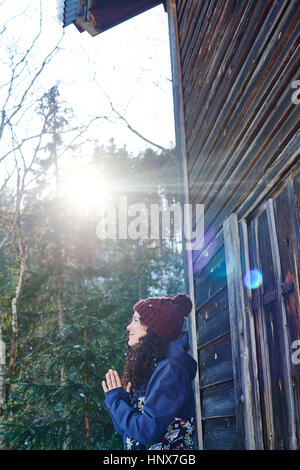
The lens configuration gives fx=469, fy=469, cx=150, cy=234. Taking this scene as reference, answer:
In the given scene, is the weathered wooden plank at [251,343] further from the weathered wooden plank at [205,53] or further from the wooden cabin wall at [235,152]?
the weathered wooden plank at [205,53]

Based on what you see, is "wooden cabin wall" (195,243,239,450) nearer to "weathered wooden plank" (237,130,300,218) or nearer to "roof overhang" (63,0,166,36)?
"weathered wooden plank" (237,130,300,218)

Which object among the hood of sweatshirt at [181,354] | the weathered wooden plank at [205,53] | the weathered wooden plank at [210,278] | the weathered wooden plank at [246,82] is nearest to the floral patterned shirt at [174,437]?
the hood of sweatshirt at [181,354]

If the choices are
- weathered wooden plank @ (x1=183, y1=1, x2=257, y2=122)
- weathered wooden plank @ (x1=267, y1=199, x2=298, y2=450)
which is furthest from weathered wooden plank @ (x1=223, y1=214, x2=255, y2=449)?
weathered wooden plank @ (x1=183, y1=1, x2=257, y2=122)

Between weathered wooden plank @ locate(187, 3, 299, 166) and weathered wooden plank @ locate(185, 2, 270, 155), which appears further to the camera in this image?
weathered wooden plank @ locate(185, 2, 270, 155)

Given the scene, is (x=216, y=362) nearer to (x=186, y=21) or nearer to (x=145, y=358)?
(x=145, y=358)

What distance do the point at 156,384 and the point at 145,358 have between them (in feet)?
0.82

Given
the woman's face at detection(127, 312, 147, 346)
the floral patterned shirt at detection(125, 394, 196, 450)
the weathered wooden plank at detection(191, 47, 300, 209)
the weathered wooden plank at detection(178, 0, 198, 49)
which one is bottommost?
the floral patterned shirt at detection(125, 394, 196, 450)

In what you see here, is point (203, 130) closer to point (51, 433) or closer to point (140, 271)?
point (51, 433)

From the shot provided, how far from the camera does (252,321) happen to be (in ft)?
9.02

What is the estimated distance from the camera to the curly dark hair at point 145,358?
2.87m

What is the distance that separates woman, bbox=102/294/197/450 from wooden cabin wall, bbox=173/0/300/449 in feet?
1.24

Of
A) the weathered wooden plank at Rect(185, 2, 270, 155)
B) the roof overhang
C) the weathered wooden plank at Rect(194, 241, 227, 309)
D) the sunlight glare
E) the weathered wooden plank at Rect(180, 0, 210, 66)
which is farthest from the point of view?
the sunlight glare

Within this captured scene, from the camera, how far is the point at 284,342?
7.28 feet

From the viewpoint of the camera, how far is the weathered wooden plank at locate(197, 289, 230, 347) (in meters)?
3.41
